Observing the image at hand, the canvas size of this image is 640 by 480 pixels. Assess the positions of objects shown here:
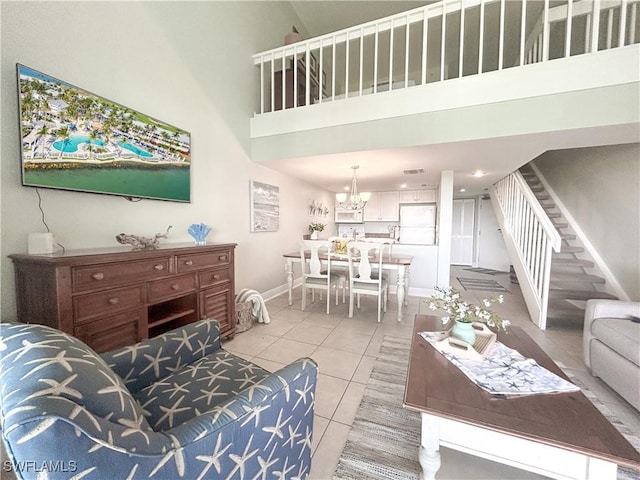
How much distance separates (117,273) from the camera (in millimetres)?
1556

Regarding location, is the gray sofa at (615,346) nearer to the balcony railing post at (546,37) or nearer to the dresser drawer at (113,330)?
the balcony railing post at (546,37)

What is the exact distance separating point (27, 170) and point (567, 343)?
15.1 ft

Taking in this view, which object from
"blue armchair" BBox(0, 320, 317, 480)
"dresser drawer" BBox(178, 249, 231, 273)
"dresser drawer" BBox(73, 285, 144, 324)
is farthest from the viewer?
"dresser drawer" BBox(178, 249, 231, 273)

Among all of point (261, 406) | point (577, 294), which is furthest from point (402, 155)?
point (261, 406)

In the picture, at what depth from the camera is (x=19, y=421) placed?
456mm

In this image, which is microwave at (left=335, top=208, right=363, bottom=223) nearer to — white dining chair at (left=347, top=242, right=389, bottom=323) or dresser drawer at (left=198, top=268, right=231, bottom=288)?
white dining chair at (left=347, top=242, right=389, bottom=323)

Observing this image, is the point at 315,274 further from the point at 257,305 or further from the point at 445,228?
the point at 445,228

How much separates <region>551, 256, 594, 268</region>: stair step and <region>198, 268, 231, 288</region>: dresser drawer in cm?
446

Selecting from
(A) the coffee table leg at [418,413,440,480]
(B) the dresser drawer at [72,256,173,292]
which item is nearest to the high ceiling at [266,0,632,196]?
(B) the dresser drawer at [72,256,173,292]

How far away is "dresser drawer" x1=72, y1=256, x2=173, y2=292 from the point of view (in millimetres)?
1393

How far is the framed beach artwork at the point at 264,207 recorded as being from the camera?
3.46 meters

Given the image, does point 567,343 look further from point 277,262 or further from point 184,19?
point 184,19

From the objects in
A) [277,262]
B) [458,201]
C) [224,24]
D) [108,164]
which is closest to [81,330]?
[108,164]

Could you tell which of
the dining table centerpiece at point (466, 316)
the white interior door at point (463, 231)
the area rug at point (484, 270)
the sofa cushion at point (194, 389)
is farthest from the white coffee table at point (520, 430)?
the white interior door at point (463, 231)
